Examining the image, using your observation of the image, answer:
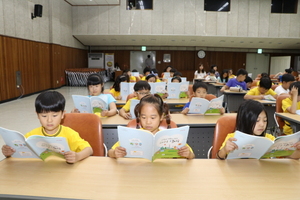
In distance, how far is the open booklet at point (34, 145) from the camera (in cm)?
151

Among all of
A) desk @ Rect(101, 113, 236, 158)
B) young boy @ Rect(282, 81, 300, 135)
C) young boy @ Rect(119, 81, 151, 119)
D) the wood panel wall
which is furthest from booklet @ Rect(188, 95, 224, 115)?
the wood panel wall

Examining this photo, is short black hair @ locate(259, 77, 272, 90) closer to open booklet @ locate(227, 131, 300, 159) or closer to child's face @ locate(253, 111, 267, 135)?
child's face @ locate(253, 111, 267, 135)

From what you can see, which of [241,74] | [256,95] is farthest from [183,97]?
[241,74]

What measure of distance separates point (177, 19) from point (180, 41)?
6.79ft

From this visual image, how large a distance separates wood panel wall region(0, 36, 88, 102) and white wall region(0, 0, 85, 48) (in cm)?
29

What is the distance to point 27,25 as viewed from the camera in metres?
10.0

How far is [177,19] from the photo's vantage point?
15.1 m

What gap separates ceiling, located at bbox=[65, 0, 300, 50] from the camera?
15633mm

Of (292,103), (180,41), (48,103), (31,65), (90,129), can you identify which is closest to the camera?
(48,103)

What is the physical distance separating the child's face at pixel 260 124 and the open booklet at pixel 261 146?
Answer: 19cm

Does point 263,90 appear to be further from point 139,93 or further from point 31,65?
point 31,65

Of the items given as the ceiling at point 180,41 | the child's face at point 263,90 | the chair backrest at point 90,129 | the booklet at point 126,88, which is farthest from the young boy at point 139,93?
the ceiling at point 180,41

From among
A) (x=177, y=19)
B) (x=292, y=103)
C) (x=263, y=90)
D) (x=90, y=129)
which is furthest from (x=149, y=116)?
(x=177, y=19)

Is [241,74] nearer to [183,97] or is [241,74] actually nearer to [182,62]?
[183,97]
